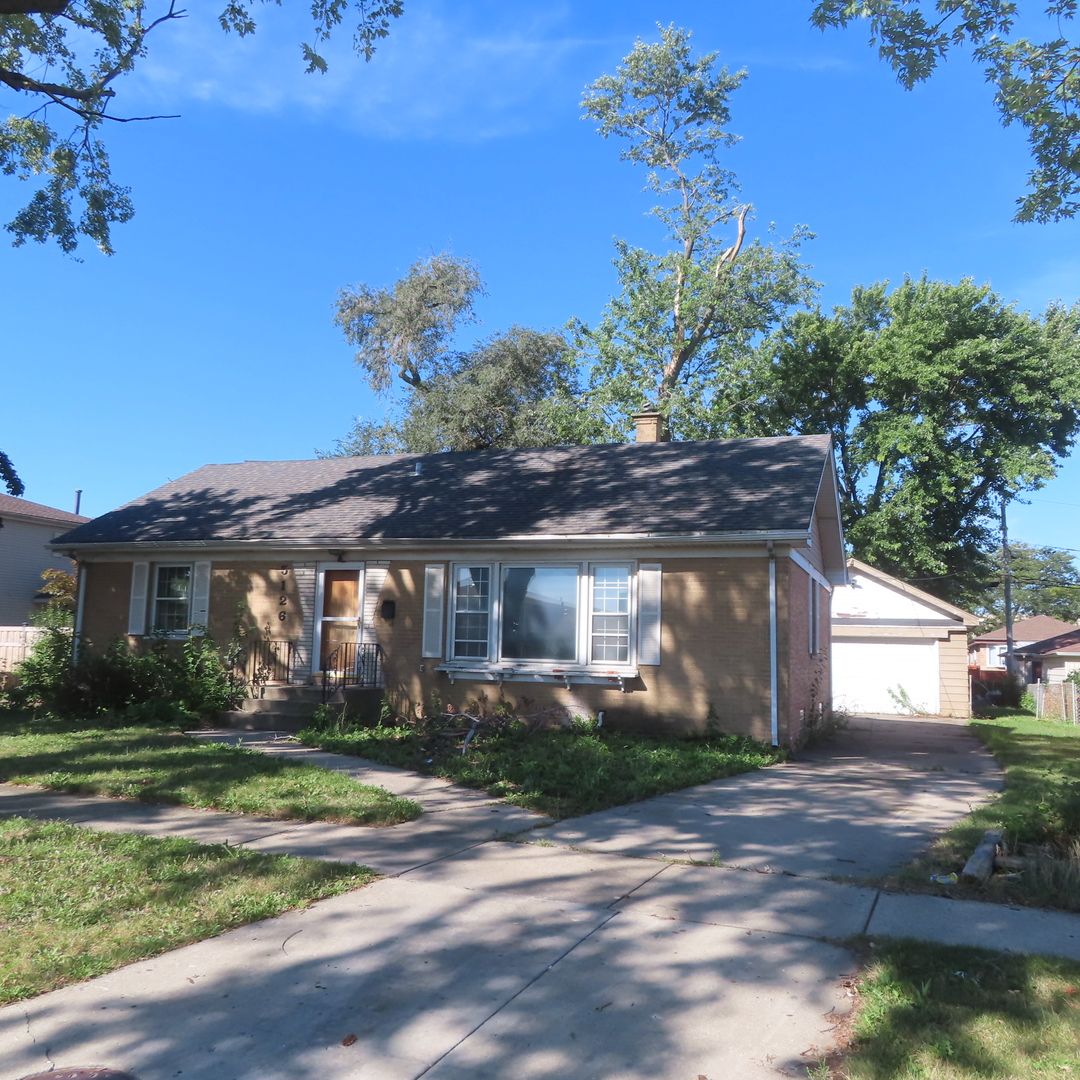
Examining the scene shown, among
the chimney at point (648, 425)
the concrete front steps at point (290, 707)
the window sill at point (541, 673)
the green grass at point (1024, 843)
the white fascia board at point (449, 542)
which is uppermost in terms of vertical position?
Result: the chimney at point (648, 425)

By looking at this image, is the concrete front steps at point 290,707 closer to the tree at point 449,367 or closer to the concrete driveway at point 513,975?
the concrete driveway at point 513,975

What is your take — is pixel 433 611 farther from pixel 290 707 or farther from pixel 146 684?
pixel 146 684

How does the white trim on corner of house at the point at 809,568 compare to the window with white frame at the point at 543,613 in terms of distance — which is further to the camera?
the window with white frame at the point at 543,613

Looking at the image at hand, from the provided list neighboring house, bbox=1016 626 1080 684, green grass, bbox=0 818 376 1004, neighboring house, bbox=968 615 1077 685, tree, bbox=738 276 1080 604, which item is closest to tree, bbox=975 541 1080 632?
neighboring house, bbox=968 615 1077 685

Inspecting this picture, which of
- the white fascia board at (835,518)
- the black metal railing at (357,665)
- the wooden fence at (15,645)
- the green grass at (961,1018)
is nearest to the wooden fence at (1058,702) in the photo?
the white fascia board at (835,518)

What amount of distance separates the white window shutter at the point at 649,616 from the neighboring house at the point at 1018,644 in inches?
1132

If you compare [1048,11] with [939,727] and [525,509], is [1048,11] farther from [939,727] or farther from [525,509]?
[939,727]

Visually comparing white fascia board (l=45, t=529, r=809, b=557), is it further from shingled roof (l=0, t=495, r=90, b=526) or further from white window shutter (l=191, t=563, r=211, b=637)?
shingled roof (l=0, t=495, r=90, b=526)

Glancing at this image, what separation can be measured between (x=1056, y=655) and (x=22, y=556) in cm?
3947

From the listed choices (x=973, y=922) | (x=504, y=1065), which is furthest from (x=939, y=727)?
(x=504, y=1065)

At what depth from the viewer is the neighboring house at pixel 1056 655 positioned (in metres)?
35.8

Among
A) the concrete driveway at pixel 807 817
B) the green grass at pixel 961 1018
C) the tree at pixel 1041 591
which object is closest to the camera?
the green grass at pixel 961 1018

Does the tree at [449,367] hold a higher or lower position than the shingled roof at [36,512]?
higher

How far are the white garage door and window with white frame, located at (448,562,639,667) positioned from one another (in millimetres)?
13363
